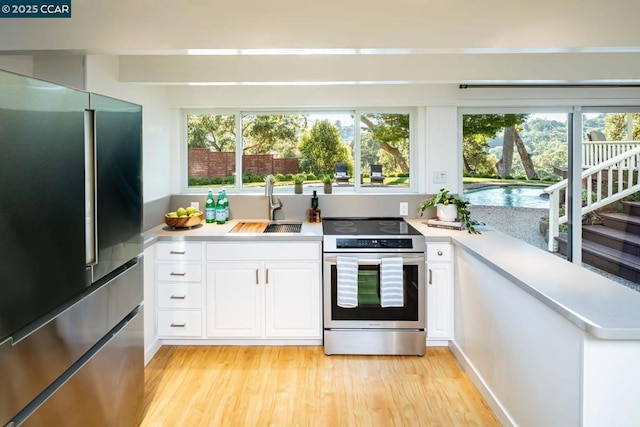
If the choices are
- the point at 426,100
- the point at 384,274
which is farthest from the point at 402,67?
the point at 384,274

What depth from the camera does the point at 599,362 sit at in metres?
1.50

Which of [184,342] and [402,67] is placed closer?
[402,67]

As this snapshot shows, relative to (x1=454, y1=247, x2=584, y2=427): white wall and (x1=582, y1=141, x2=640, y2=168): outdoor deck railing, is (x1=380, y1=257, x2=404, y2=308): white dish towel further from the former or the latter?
(x1=582, y1=141, x2=640, y2=168): outdoor deck railing

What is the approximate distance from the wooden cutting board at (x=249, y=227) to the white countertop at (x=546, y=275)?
79 mm

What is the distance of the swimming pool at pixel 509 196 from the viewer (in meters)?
3.71

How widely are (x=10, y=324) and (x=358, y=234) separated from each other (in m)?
2.23

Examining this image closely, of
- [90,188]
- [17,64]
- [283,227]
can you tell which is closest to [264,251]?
[283,227]

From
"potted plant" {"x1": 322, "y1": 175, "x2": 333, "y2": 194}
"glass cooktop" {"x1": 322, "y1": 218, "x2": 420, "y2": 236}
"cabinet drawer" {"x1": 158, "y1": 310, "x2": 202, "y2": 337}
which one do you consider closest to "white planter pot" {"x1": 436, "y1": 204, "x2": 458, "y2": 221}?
"glass cooktop" {"x1": 322, "y1": 218, "x2": 420, "y2": 236}

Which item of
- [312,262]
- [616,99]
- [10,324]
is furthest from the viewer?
[616,99]

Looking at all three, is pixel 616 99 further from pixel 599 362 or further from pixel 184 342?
pixel 184 342

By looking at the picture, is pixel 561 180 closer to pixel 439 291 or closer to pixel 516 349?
pixel 439 291

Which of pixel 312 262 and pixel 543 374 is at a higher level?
pixel 312 262

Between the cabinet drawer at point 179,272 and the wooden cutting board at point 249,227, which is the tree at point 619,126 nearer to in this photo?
the wooden cutting board at point 249,227

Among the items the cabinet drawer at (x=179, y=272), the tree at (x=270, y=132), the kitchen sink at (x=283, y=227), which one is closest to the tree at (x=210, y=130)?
the tree at (x=270, y=132)
